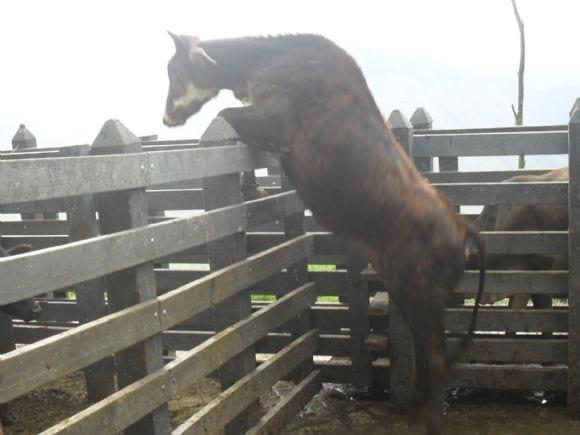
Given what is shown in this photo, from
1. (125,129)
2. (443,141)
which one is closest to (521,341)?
(443,141)

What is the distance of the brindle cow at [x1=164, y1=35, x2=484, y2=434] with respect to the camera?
156 inches

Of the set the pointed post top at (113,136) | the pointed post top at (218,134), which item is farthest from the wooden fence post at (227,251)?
the pointed post top at (113,136)

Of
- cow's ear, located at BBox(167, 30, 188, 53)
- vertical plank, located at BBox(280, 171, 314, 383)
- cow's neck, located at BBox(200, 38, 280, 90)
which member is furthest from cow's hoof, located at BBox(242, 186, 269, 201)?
cow's ear, located at BBox(167, 30, 188, 53)

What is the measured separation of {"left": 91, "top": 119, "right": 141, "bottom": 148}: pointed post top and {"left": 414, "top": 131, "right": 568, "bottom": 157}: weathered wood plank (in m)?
2.55

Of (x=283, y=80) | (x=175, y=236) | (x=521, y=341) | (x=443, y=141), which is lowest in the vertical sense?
(x=521, y=341)

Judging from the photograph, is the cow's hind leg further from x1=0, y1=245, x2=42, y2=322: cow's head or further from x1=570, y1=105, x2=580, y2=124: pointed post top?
x1=0, y1=245, x2=42, y2=322: cow's head

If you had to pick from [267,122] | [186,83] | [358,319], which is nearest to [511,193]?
[358,319]

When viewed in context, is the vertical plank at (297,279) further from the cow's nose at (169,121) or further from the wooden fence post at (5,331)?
the wooden fence post at (5,331)

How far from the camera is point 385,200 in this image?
156 inches

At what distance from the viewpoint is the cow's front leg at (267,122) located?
13.1 ft

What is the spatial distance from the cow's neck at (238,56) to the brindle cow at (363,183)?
6.2 inches

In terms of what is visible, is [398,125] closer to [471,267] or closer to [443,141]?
[443,141]

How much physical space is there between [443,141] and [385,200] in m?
1.32

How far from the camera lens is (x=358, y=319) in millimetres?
5281
